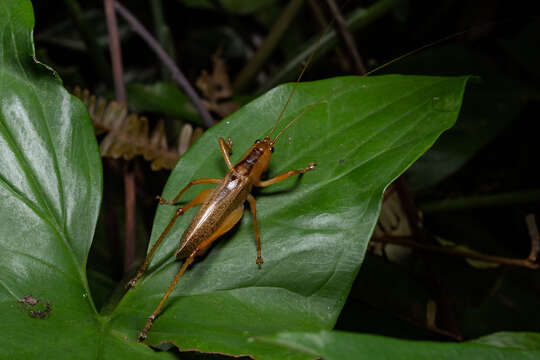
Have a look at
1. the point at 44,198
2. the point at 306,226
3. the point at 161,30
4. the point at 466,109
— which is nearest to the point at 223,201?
the point at 306,226

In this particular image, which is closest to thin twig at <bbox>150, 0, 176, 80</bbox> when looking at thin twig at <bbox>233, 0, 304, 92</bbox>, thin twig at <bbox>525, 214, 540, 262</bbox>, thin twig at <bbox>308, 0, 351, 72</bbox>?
thin twig at <bbox>233, 0, 304, 92</bbox>

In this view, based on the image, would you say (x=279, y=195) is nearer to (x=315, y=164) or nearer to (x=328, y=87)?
(x=315, y=164)

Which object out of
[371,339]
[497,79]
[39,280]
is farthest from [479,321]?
[39,280]

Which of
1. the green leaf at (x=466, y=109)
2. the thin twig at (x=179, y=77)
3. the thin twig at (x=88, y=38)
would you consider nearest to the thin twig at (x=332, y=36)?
the green leaf at (x=466, y=109)

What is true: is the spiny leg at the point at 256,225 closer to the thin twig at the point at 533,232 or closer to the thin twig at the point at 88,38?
the thin twig at the point at 533,232

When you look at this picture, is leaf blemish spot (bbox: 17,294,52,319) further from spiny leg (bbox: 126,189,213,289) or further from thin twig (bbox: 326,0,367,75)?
thin twig (bbox: 326,0,367,75)

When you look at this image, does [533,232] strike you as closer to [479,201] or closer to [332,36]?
[479,201]
